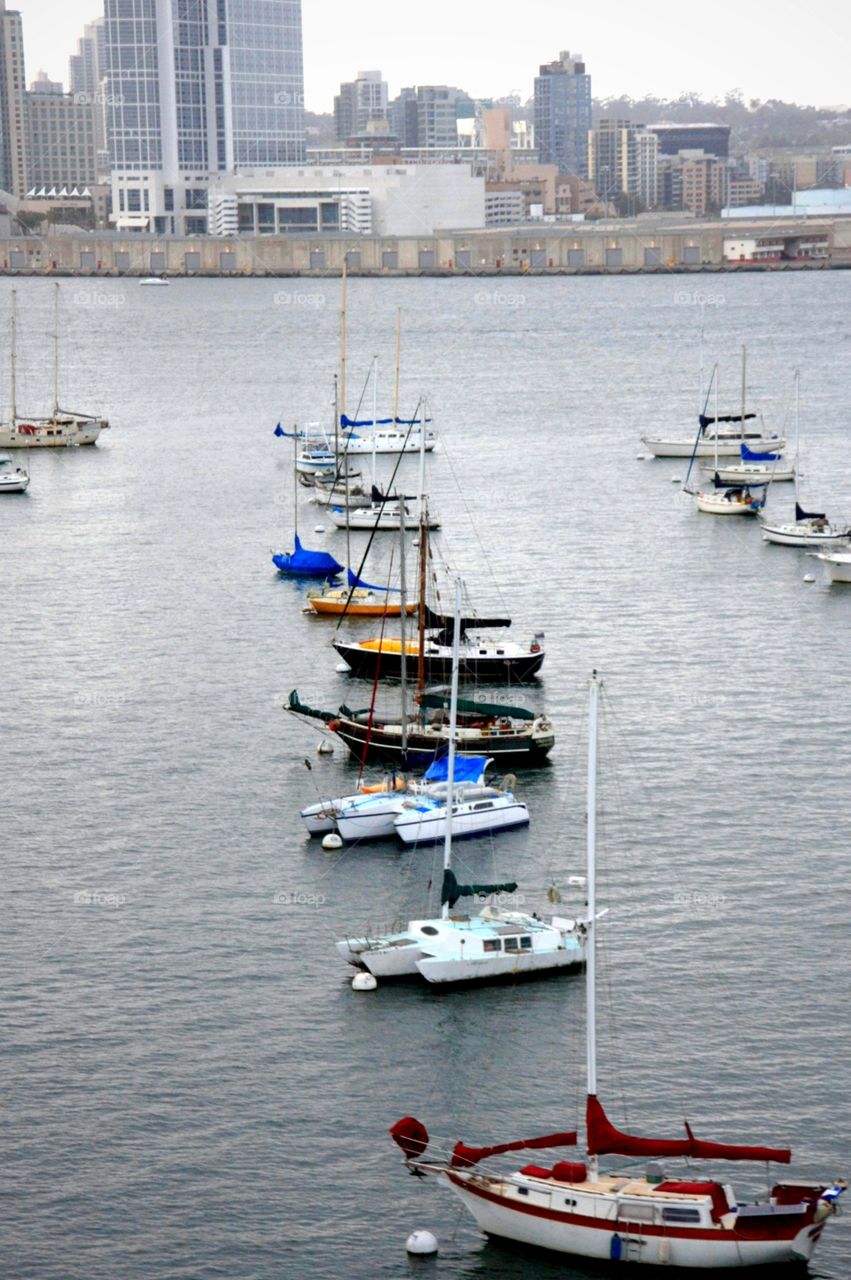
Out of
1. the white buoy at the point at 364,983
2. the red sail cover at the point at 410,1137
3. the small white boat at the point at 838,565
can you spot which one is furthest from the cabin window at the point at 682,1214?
the small white boat at the point at 838,565

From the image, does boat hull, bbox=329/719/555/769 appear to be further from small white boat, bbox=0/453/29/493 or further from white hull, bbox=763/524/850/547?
small white boat, bbox=0/453/29/493

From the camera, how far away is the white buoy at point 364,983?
2789cm

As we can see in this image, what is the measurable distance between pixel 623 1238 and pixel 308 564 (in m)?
35.5

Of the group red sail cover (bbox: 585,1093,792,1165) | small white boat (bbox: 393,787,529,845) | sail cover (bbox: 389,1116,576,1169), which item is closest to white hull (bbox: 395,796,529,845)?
small white boat (bbox: 393,787,529,845)

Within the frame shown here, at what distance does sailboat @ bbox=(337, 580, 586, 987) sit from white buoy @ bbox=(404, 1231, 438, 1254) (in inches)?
245

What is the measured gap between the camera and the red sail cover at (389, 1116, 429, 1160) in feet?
73.7

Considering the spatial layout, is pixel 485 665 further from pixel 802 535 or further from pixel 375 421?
pixel 375 421

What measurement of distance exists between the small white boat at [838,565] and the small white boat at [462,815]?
20.2 meters

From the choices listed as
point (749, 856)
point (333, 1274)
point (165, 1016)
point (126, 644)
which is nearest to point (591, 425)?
point (126, 644)

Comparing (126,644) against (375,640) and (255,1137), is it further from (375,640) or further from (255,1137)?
(255,1137)

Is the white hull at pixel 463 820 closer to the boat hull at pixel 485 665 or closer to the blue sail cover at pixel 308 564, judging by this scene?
the boat hull at pixel 485 665

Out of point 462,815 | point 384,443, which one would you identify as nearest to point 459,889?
point 462,815

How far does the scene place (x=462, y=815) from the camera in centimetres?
3388

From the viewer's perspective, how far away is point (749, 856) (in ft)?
108
